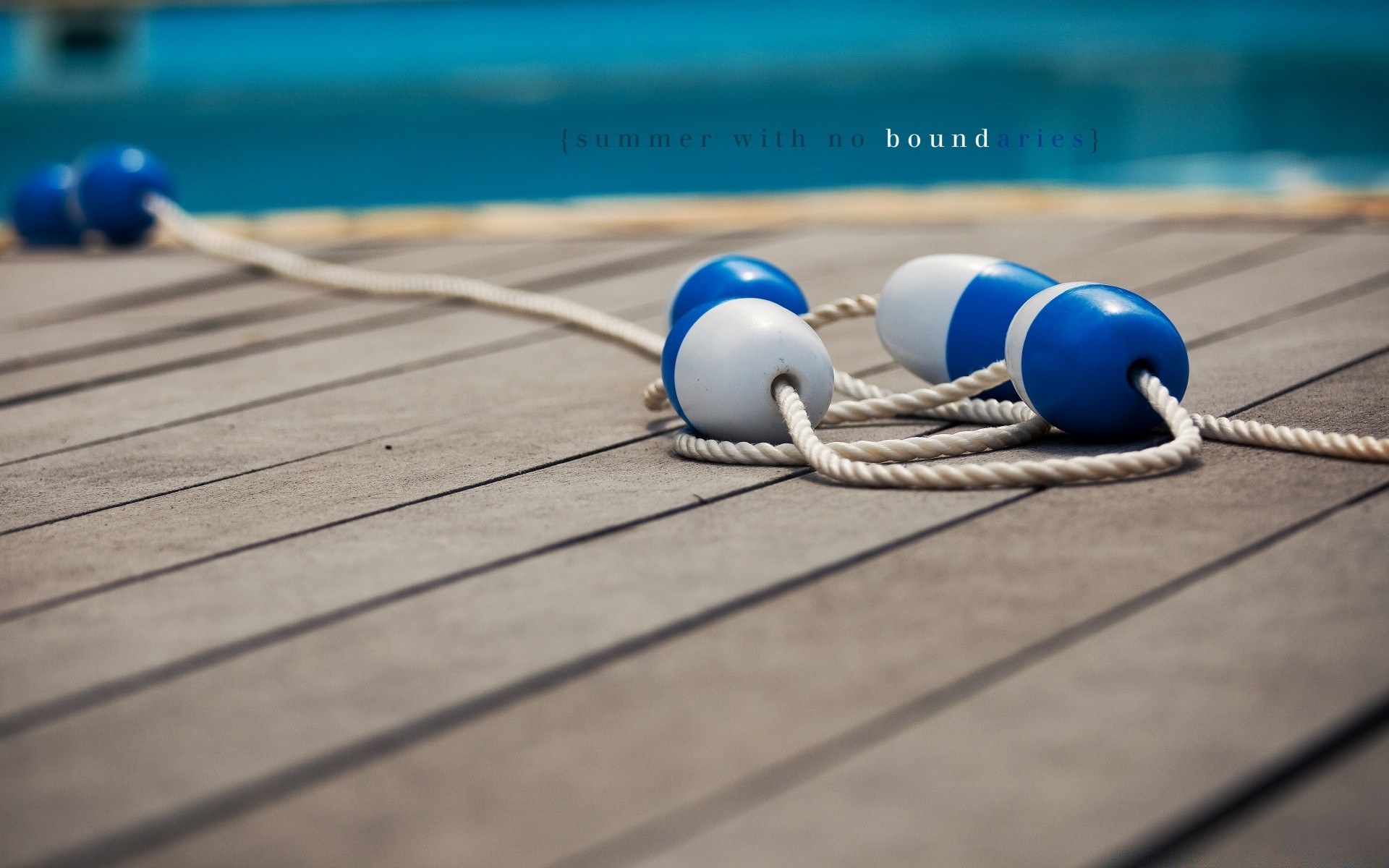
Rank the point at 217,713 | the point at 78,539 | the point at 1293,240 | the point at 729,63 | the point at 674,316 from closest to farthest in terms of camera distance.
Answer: the point at 217,713 → the point at 78,539 → the point at 674,316 → the point at 1293,240 → the point at 729,63

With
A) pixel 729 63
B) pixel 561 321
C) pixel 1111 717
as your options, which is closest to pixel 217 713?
pixel 1111 717

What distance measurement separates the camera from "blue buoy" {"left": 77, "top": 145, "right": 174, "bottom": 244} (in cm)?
303

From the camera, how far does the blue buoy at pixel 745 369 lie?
4.65 ft

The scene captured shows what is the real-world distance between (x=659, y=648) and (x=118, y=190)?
8.04ft

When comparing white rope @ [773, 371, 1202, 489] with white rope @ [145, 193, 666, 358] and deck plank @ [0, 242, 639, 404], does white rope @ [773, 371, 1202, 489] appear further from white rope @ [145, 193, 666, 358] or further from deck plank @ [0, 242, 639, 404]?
deck plank @ [0, 242, 639, 404]

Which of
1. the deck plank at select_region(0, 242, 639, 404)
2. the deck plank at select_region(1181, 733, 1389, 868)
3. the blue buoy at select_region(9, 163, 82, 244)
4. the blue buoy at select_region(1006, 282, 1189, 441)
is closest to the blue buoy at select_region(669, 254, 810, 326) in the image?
the blue buoy at select_region(1006, 282, 1189, 441)

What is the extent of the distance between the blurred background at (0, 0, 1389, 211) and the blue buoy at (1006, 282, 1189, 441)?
7.17 feet

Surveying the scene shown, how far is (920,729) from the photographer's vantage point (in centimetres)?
85

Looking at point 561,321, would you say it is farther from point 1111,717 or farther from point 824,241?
point 1111,717

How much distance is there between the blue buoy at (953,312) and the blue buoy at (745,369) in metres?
0.19

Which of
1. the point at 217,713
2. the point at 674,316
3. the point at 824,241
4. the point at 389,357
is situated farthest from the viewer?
the point at 824,241

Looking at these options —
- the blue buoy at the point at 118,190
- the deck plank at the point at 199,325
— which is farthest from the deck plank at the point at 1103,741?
the blue buoy at the point at 118,190

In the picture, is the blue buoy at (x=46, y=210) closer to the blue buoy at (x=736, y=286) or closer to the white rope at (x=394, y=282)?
the white rope at (x=394, y=282)

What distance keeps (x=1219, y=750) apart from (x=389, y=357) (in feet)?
4.84
